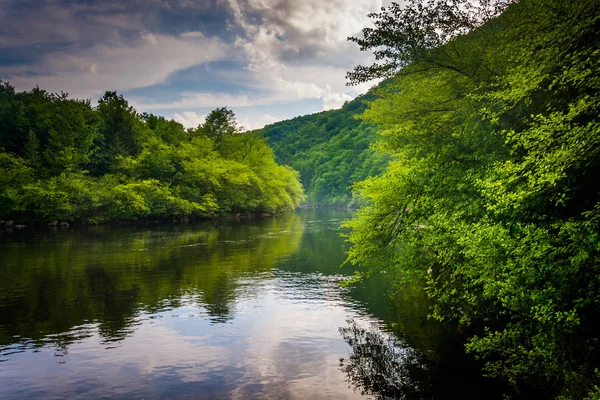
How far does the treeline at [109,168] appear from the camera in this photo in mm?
58625

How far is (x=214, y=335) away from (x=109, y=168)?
204 feet

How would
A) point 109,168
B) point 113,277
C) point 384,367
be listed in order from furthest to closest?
point 109,168 → point 113,277 → point 384,367

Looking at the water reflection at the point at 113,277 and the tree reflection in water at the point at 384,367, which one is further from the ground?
the water reflection at the point at 113,277

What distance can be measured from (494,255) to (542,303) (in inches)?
58.4

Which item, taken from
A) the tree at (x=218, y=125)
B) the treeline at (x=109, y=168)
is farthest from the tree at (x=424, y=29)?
the tree at (x=218, y=125)

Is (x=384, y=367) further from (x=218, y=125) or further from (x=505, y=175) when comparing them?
(x=218, y=125)

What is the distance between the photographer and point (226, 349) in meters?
16.0

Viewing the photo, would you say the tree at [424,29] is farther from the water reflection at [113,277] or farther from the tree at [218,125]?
the tree at [218,125]

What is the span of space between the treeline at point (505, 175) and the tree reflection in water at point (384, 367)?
7.21 feet

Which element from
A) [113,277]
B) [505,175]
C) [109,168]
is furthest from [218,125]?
[505,175]

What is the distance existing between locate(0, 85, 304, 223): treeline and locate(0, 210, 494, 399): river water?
30.0 meters

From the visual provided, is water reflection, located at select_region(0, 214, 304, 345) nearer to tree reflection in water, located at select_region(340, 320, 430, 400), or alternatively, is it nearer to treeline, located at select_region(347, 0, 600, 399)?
tree reflection in water, located at select_region(340, 320, 430, 400)

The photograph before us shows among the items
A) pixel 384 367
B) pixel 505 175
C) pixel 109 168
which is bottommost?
pixel 384 367

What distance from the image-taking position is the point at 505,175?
1075 centimetres
